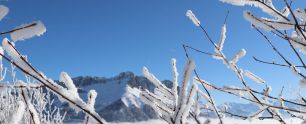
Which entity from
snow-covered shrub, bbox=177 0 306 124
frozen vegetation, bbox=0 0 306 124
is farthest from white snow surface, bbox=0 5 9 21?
snow-covered shrub, bbox=177 0 306 124

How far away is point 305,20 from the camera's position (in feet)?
5.09

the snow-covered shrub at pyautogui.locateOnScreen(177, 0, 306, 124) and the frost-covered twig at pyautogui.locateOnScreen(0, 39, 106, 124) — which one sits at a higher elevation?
the snow-covered shrub at pyautogui.locateOnScreen(177, 0, 306, 124)

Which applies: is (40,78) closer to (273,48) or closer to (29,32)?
(29,32)

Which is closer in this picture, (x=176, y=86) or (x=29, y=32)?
(x=29, y=32)

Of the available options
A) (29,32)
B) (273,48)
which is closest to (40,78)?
(29,32)

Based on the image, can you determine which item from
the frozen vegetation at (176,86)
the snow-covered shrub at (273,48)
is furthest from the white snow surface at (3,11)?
the snow-covered shrub at (273,48)

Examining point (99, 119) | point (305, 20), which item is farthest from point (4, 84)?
point (305, 20)

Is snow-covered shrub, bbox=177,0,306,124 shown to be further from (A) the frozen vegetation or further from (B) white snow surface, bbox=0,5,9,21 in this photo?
(B) white snow surface, bbox=0,5,9,21

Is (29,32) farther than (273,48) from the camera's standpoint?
No

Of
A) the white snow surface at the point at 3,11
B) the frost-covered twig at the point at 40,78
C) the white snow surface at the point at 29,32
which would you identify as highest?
the white snow surface at the point at 3,11

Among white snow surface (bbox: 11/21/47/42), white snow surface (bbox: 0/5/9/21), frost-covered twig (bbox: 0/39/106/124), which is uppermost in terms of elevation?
white snow surface (bbox: 0/5/9/21)

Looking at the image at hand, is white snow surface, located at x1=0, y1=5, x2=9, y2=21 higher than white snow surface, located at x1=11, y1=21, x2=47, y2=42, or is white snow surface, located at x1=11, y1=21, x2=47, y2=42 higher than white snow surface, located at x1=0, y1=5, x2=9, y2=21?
white snow surface, located at x1=0, y1=5, x2=9, y2=21

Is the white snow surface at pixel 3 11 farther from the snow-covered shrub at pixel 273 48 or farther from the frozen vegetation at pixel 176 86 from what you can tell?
the snow-covered shrub at pixel 273 48

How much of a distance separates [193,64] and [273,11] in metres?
0.76
